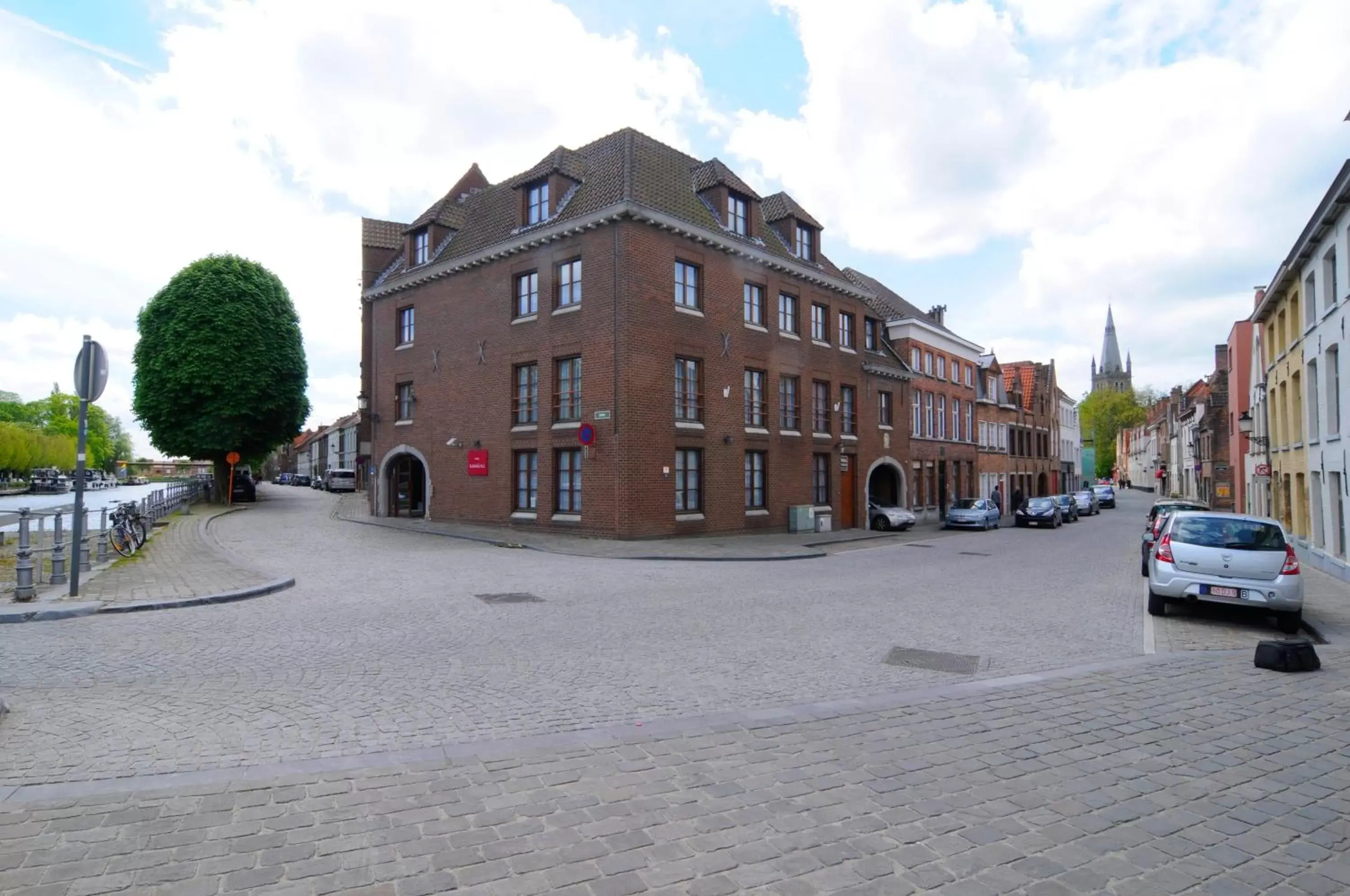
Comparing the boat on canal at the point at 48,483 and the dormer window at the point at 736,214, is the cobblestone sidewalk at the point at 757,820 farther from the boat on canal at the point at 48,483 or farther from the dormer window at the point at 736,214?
the boat on canal at the point at 48,483

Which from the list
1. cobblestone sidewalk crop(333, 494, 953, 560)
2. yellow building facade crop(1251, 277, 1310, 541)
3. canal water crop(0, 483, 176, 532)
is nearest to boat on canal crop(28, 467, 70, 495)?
canal water crop(0, 483, 176, 532)

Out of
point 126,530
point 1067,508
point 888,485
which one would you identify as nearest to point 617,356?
point 126,530

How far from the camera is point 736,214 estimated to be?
25750 mm

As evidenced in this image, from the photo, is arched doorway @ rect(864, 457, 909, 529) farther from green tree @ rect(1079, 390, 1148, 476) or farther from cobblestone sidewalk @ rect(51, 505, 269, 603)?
green tree @ rect(1079, 390, 1148, 476)

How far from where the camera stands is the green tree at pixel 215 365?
3512 centimetres

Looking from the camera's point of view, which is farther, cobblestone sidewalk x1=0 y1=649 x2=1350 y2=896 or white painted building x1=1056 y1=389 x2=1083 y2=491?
white painted building x1=1056 y1=389 x2=1083 y2=491

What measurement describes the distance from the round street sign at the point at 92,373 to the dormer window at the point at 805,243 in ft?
73.2

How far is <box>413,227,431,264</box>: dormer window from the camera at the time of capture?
28.9 m

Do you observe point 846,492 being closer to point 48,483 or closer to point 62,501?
point 62,501

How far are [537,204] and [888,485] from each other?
Result: 20.7 m

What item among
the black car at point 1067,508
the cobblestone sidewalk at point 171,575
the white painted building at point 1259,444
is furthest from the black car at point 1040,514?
the cobblestone sidewalk at point 171,575

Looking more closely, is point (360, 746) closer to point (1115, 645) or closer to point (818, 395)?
point (1115, 645)

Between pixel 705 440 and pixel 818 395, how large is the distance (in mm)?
7223

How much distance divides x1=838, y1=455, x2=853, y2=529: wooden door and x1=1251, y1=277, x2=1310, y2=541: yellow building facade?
1346cm
